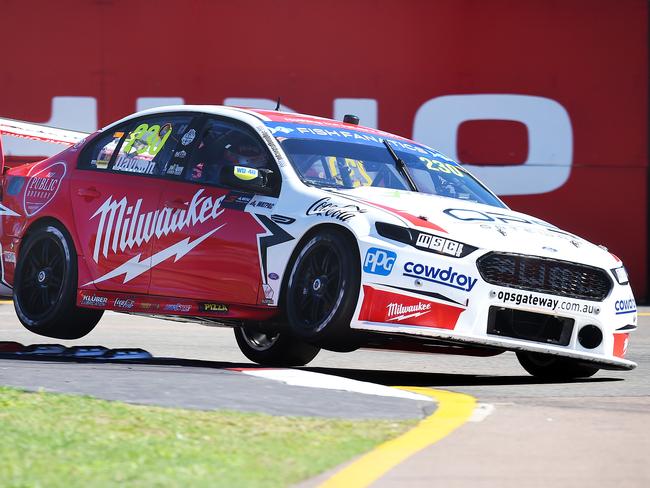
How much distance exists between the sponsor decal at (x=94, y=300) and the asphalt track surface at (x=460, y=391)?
0.54 metres

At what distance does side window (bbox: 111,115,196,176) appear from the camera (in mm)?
9523

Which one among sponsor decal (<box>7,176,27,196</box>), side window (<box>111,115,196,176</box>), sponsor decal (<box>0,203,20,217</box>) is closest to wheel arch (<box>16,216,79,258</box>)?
sponsor decal (<box>0,203,20,217</box>)

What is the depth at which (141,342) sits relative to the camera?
10938mm

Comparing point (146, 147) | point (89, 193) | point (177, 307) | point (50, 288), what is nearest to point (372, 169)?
point (177, 307)

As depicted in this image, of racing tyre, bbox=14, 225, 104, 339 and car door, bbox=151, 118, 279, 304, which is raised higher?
car door, bbox=151, 118, 279, 304

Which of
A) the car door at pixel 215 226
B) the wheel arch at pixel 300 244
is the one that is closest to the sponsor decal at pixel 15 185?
the car door at pixel 215 226

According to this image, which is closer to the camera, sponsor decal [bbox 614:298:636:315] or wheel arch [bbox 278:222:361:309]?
wheel arch [bbox 278:222:361:309]

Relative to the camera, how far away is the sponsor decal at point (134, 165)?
9.62m

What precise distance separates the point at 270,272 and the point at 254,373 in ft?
2.94

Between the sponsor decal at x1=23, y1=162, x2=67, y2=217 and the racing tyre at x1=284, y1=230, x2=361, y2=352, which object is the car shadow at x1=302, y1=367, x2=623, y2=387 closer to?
the racing tyre at x1=284, y1=230, x2=361, y2=352

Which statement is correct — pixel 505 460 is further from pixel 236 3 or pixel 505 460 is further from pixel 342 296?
pixel 236 3

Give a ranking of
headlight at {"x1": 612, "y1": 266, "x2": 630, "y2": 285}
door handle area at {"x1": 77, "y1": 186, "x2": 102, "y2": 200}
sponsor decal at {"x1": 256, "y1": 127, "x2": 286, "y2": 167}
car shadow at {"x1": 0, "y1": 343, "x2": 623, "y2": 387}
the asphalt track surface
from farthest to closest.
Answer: door handle area at {"x1": 77, "y1": 186, "x2": 102, "y2": 200}
sponsor decal at {"x1": 256, "y1": 127, "x2": 286, "y2": 167}
headlight at {"x1": 612, "y1": 266, "x2": 630, "y2": 285}
car shadow at {"x1": 0, "y1": 343, "x2": 623, "y2": 387}
the asphalt track surface

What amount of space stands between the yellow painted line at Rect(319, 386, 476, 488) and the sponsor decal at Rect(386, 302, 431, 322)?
0.57 metres

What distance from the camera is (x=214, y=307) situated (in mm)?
8898
